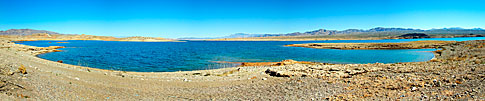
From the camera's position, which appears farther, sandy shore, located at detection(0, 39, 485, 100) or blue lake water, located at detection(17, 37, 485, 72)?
blue lake water, located at detection(17, 37, 485, 72)

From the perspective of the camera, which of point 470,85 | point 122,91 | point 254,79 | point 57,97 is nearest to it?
point 57,97

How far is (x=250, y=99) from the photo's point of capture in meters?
9.45

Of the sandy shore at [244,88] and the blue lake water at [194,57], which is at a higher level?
the sandy shore at [244,88]

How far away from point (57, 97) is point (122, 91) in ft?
7.52

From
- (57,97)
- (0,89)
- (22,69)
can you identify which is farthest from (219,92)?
(22,69)

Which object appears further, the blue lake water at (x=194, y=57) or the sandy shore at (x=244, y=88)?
the blue lake water at (x=194, y=57)

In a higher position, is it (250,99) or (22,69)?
(22,69)

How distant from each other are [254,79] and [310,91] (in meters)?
3.81

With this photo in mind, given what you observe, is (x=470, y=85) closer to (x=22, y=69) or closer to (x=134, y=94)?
(x=134, y=94)

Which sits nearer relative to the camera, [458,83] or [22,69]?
[458,83]

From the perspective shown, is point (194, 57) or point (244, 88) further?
point (194, 57)

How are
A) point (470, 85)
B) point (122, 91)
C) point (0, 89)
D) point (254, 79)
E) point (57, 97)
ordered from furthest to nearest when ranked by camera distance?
point (254, 79) → point (122, 91) → point (470, 85) → point (57, 97) → point (0, 89)

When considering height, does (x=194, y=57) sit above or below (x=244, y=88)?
below

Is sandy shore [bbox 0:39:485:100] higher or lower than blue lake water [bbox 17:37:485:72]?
higher
